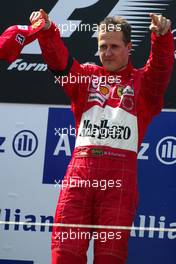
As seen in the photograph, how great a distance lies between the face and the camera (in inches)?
66.9

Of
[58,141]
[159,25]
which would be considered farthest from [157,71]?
[58,141]

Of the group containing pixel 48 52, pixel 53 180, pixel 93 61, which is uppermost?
pixel 93 61

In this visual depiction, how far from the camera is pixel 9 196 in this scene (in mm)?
2342

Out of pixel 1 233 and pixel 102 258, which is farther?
pixel 1 233

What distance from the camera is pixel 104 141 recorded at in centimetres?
167

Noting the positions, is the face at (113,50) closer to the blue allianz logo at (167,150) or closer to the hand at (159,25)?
the hand at (159,25)

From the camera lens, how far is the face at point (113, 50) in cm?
170

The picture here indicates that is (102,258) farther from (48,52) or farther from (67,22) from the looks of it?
(67,22)

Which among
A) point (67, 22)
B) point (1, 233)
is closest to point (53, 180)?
point (1, 233)

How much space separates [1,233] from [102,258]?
A: 88 cm

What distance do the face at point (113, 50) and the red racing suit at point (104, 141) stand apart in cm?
3

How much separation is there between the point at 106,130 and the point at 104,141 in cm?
4

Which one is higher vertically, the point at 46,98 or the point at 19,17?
the point at 19,17

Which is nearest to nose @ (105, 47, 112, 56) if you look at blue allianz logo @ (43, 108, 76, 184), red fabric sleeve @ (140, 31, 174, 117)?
red fabric sleeve @ (140, 31, 174, 117)
